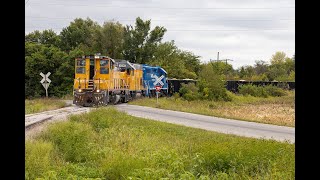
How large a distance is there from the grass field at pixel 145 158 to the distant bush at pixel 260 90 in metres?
36.8

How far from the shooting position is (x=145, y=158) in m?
9.84

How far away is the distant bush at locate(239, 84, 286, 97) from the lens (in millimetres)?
51625

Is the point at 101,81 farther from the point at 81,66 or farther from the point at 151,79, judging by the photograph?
the point at 151,79

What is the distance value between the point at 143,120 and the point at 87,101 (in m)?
9.32

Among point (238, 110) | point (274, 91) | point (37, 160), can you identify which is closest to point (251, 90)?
point (274, 91)

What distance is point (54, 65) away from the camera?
4806cm

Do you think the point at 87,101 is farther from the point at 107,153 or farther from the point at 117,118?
the point at 107,153

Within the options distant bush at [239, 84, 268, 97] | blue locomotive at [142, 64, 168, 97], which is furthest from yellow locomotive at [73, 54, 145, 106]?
distant bush at [239, 84, 268, 97]

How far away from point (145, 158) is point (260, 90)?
4450 centimetres

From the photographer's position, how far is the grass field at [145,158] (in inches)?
343

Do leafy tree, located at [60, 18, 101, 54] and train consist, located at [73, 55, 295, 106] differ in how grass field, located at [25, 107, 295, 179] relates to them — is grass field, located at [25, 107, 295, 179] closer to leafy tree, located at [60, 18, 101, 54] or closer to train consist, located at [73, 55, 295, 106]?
train consist, located at [73, 55, 295, 106]

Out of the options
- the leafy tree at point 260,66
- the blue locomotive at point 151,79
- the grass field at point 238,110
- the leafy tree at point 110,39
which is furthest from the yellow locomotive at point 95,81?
the leafy tree at point 260,66

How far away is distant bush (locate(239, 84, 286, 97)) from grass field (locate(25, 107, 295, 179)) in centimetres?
3683
